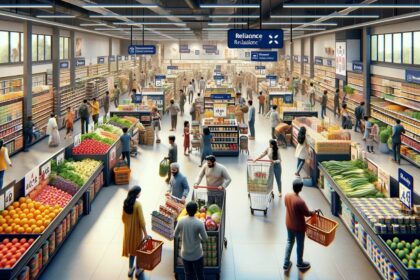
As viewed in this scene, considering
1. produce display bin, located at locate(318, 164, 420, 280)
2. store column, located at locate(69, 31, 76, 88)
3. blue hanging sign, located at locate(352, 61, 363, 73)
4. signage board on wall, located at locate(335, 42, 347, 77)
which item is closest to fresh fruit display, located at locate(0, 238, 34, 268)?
produce display bin, located at locate(318, 164, 420, 280)

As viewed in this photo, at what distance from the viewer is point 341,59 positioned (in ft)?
77.5

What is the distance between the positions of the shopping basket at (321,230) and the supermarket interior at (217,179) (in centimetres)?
2

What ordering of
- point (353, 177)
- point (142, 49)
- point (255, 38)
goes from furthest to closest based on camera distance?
point (142, 49) → point (255, 38) → point (353, 177)

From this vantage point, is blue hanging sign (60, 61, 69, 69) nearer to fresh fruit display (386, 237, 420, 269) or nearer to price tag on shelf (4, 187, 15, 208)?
price tag on shelf (4, 187, 15, 208)

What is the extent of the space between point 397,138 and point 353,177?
16.9 feet

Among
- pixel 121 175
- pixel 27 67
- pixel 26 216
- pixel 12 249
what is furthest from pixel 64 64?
pixel 12 249

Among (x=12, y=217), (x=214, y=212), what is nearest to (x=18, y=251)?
(x=12, y=217)

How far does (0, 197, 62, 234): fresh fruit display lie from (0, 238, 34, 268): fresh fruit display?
0.82ft

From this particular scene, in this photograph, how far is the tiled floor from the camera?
6.56m

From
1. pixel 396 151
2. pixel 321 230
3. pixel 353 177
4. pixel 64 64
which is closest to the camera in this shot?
pixel 321 230

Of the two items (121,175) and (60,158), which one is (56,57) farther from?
(60,158)

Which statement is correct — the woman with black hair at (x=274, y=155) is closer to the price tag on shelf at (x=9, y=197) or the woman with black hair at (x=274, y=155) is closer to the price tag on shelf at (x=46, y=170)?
the price tag on shelf at (x=46, y=170)

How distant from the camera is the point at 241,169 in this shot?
12.9m

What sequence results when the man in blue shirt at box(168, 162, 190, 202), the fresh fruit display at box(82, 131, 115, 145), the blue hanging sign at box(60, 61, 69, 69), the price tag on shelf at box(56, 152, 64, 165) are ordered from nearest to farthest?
the man in blue shirt at box(168, 162, 190, 202) < the price tag on shelf at box(56, 152, 64, 165) < the fresh fruit display at box(82, 131, 115, 145) < the blue hanging sign at box(60, 61, 69, 69)
